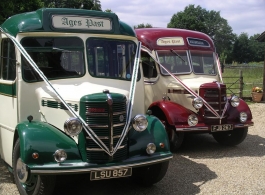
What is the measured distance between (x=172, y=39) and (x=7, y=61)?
15.3 ft

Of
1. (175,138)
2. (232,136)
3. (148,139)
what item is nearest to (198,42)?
(232,136)

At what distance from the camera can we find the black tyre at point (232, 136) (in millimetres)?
9000

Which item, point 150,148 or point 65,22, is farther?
point 65,22

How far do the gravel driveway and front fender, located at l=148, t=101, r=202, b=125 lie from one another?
2.38 feet

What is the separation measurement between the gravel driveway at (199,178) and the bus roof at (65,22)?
2297mm

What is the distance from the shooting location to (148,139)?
5.60 meters

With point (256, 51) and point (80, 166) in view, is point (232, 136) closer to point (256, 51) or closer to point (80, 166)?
point (80, 166)

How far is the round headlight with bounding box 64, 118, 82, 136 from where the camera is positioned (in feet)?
16.5

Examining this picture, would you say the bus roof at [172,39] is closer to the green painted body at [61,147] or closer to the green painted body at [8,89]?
the green painted body at [8,89]

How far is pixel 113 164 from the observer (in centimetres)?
512

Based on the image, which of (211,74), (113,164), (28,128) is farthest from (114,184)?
(211,74)

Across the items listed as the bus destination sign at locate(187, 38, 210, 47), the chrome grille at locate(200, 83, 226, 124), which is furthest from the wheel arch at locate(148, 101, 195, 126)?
the bus destination sign at locate(187, 38, 210, 47)

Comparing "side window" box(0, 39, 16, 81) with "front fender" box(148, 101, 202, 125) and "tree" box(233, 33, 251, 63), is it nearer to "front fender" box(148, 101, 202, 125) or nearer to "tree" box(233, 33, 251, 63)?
"front fender" box(148, 101, 202, 125)

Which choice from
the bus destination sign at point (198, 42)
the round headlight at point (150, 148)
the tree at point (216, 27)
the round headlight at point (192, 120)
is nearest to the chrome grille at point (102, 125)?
the round headlight at point (150, 148)
